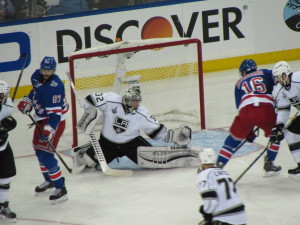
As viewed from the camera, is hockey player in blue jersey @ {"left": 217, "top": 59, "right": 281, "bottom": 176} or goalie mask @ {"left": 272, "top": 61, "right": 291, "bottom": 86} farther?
hockey player in blue jersey @ {"left": 217, "top": 59, "right": 281, "bottom": 176}

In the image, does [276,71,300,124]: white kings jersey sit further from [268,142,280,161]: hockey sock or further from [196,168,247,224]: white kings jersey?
[196,168,247,224]: white kings jersey

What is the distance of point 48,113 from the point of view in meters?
5.93

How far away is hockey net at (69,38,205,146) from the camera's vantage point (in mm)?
7535

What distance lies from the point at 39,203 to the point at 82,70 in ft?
6.15

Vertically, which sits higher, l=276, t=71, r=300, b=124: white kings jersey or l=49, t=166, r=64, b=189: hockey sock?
l=276, t=71, r=300, b=124: white kings jersey

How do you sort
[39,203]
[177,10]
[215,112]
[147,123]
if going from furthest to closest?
[177,10], [215,112], [147,123], [39,203]

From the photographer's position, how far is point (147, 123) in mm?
6516

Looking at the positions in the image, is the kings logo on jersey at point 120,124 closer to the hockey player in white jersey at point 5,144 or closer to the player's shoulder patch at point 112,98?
the player's shoulder patch at point 112,98

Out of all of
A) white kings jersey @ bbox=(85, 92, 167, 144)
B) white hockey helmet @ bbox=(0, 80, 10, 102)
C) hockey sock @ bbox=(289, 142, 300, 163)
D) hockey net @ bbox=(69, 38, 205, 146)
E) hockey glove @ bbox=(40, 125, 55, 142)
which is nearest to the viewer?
white hockey helmet @ bbox=(0, 80, 10, 102)

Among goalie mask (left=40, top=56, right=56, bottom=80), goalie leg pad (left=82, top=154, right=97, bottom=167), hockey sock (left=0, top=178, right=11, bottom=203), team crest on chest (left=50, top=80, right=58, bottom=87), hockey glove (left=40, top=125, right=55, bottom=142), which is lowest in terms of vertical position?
goalie leg pad (left=82, top=154, right=97, bottom=167)

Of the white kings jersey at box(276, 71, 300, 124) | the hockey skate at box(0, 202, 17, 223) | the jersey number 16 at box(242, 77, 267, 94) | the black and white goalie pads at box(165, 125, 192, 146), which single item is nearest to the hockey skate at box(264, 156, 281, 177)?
the white kings jersey at box(276, 71, 300, 124)

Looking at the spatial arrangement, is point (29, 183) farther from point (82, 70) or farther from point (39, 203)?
point (82, 70)

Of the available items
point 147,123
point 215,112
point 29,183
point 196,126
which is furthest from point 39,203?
→ point 215,112

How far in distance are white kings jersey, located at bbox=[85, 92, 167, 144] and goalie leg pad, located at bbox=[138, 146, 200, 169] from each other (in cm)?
A: 15
